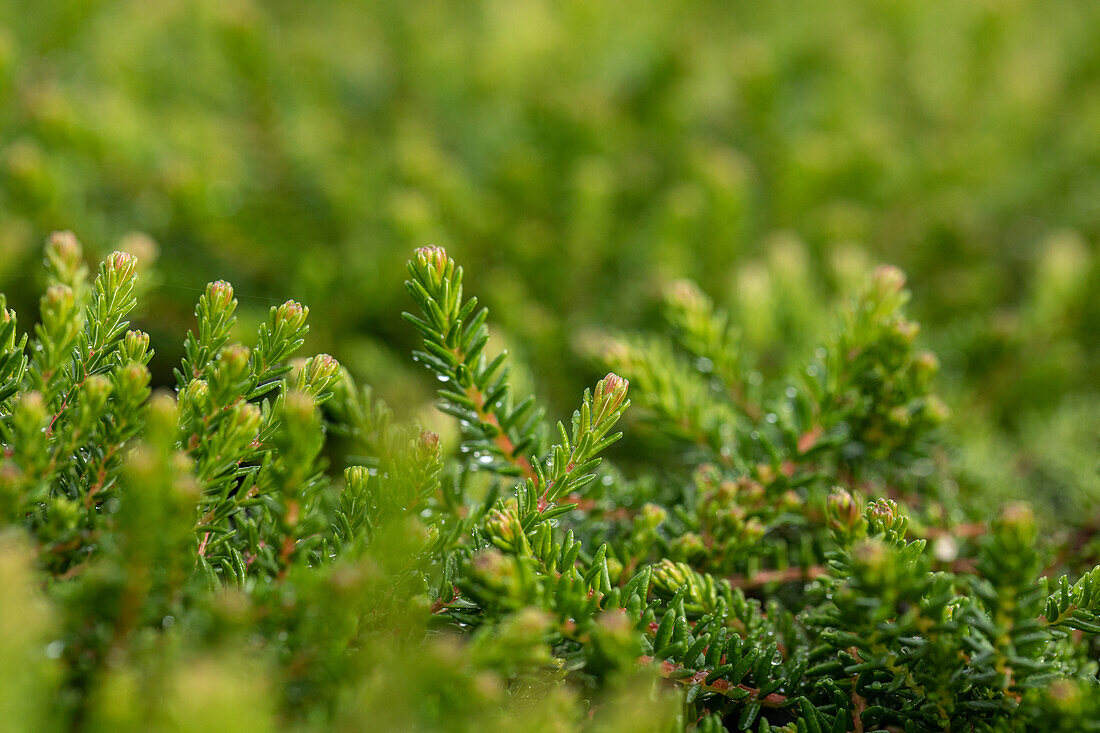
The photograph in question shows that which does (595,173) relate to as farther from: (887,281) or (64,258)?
(64,258)

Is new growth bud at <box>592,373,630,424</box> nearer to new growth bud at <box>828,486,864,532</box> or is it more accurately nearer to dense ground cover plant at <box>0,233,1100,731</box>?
dense ground cover plant at <box>0,233,1100,731</box>

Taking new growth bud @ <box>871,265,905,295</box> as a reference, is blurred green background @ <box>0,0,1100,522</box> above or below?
above

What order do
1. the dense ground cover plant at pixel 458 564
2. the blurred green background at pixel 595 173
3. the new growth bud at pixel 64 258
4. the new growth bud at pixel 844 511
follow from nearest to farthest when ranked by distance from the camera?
the dense ground cover plant at pixel 458 564, the new growth bud at pixel 844 511, the new growth bud at pixel 64 258, the blurred green background at pixel 595 173

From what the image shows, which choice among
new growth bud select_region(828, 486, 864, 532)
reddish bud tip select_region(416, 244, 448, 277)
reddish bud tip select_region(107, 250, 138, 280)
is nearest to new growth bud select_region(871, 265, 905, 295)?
new growth bud select_region(828, 486, 864, 532)

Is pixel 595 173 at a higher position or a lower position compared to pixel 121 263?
higher

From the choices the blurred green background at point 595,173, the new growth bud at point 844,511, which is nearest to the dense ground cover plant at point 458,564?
the new growth bud at point 844,511

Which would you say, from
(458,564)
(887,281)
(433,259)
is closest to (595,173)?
(887,281)

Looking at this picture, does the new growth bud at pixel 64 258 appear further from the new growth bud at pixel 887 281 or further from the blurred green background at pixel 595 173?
the new growth bud at pixel 887 281
